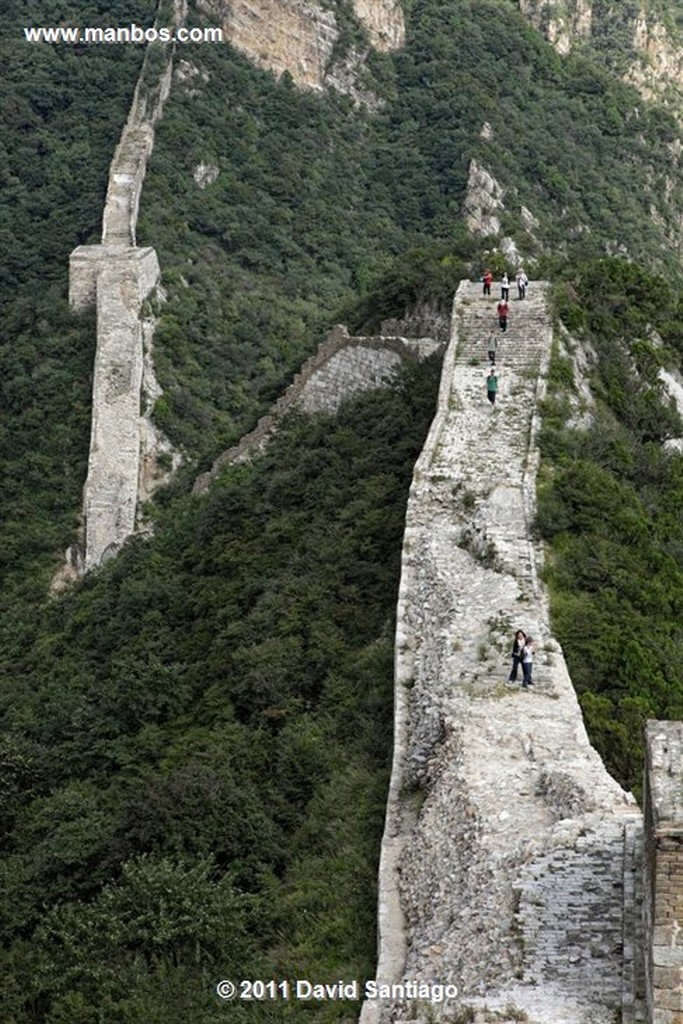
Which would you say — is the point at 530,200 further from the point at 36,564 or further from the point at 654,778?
the point at 654,778

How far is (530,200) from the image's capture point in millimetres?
75000

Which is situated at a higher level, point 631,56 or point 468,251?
point 631,56

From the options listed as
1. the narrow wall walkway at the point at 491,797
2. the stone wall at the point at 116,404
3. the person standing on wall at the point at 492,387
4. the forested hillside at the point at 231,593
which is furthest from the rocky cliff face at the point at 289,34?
the narrow wall walkway at the point at 491,797

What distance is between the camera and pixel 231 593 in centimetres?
3228

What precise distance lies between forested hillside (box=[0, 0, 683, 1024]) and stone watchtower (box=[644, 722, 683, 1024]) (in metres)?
4.26

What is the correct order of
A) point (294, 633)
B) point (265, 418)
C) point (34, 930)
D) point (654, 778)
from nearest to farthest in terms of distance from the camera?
point (654, 778), point (34, 930), point (294, 633), point (265, 418)

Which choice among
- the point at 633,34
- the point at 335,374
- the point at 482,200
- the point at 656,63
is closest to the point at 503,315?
the point at 335,374

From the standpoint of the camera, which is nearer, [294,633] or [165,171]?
[294,633]

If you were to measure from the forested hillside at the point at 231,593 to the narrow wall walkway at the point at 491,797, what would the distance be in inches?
22.0

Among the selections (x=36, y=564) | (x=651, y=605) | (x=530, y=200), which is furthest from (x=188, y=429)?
(x=651, y=605)

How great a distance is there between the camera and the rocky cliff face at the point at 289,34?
7519cm

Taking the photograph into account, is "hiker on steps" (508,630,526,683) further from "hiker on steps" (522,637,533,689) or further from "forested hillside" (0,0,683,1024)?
"forested hillside" (0,0,683,1024)

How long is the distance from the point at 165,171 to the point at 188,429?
15340 millimetres

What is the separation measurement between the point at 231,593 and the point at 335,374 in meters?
7.33
